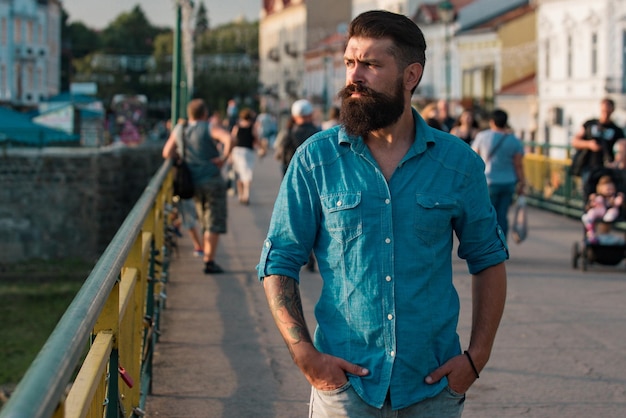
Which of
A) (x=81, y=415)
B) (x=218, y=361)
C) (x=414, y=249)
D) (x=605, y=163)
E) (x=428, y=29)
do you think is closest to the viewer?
(x=81, y=415)

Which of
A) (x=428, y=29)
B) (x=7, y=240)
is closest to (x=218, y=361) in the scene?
(x=7, y=240)

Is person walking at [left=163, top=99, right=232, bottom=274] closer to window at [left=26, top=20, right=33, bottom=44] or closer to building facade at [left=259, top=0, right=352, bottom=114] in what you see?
window at [left=26, top=20, right=33, bottom=44]

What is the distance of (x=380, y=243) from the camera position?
3.82 metres

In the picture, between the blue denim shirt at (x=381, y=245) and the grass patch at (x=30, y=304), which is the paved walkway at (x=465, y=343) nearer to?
the blue denim shirt at (x=381, y=245)

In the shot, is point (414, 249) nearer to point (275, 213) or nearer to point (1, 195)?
point (275, 213)

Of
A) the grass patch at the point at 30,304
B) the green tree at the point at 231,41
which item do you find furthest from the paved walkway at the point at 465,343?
the green tree at the point at 231,41

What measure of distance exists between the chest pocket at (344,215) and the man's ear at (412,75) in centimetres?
37

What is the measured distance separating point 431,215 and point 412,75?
1.39ft

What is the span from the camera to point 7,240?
113 feet

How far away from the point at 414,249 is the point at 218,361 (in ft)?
16.1

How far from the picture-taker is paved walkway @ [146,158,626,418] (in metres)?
7.36

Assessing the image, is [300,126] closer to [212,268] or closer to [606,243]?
[212,268]

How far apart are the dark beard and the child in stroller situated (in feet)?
31.7

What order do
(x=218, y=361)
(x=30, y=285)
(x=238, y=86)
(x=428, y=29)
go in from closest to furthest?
(x=218, y=361), (x=30, y=285), (x=428, y=29), (x=238, y=86)
